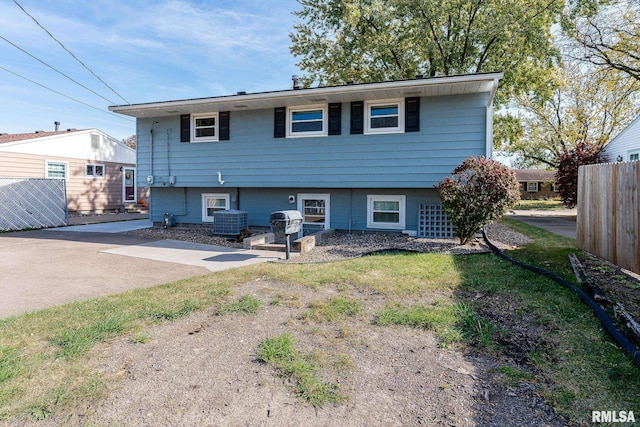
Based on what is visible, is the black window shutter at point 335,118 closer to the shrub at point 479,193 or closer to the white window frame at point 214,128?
the shrub at point 479,193

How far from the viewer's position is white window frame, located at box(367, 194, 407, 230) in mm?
9828

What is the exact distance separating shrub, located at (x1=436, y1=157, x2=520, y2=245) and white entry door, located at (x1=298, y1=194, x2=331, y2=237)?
3728mm

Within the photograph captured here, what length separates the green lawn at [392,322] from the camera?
2396 mm

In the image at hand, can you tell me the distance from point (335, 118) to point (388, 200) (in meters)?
2.77

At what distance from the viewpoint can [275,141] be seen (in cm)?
1045

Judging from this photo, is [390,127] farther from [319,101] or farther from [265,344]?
[265,344]

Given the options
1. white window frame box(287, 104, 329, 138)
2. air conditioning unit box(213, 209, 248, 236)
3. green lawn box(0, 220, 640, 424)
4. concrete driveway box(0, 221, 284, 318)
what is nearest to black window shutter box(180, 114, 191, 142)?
air conditioning unit box(213, 209, 248, 236)

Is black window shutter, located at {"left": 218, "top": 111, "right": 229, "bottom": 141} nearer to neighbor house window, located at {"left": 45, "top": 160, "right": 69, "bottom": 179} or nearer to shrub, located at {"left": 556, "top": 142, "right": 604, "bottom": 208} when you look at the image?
neighbor house window, located at {"left": 45, "top": 160, "right": 69, "bottom": 179}

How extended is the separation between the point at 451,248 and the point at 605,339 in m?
4.53

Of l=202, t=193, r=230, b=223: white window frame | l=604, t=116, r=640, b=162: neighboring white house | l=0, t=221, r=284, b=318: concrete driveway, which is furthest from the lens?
l=604, t=116, r=640, b=162: neighboring white house

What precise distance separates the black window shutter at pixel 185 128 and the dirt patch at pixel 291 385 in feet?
29.6

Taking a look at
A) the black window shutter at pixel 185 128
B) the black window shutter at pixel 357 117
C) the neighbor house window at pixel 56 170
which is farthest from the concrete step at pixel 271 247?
the neighbor house window at pixel 56 170

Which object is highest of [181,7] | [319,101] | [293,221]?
[181,7]

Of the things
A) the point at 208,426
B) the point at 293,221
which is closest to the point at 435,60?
the point at 293,221
